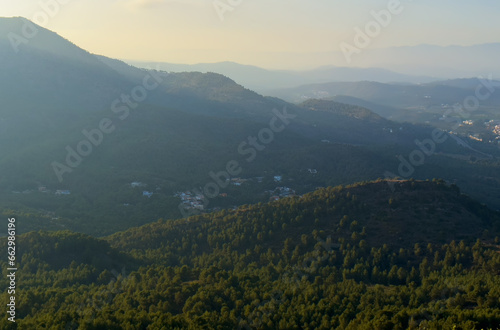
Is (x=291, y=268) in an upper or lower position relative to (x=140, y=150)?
lower

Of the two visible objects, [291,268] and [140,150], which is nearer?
[291,268]

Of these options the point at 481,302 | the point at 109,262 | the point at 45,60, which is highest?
the point at 45,60

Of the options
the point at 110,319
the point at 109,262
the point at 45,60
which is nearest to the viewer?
the point at 110,319

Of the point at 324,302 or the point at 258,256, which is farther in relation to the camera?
the point at 258,256

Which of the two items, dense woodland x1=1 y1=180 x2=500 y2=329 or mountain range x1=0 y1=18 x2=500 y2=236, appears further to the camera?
mountain range x1=0 y1=18 x2=500 y2=236

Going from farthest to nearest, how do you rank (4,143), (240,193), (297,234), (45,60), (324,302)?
(45,60) → (4,143) → (240,193) → (297,234) → (324,302)

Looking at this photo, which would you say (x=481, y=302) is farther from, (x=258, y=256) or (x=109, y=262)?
(x=109, y=262)

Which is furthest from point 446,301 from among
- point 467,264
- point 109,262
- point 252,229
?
point 109,262

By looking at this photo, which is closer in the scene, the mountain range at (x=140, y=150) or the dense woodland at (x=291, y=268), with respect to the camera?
the dense woodland at (x=291, y=268)
